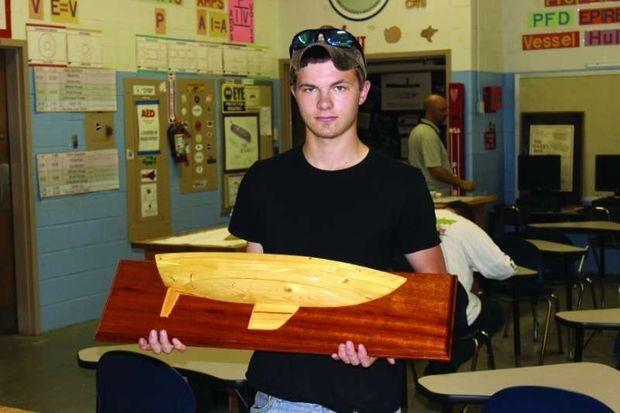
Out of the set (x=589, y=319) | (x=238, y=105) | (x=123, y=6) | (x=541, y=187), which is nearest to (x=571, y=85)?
(x=541, y=187)

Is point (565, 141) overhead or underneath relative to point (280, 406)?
overhead

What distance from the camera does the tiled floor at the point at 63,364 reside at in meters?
5.38

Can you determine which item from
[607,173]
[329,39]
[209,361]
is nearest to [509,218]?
[607,173]

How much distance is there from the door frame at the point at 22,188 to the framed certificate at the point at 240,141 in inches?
93.3

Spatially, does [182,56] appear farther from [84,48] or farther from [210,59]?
[84,48]

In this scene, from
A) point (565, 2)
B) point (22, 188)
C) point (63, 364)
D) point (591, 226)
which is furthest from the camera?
point (565, 2)

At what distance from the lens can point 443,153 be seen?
8.67 m

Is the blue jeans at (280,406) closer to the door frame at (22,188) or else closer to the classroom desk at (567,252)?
the classroom desk at (567,252)

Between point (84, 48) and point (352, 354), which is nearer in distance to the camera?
point (352, 354)

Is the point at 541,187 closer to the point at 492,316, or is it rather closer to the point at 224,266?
the point at 492,316

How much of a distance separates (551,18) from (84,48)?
4407 mm

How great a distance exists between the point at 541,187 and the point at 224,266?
24.7ft

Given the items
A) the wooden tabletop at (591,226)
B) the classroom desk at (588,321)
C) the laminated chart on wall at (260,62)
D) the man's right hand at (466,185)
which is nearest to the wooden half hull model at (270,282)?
the classroom desk at (588,321)

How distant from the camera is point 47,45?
7027 mm
